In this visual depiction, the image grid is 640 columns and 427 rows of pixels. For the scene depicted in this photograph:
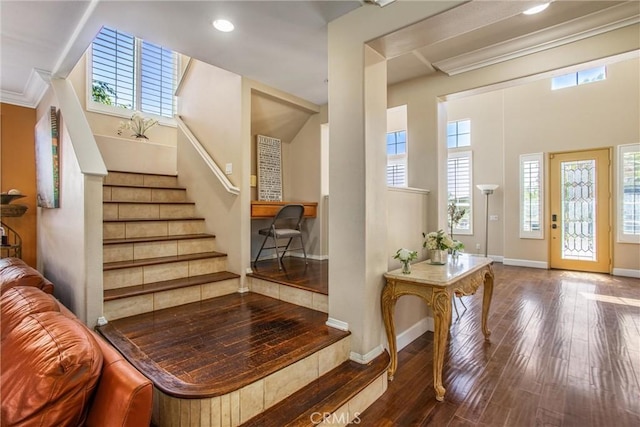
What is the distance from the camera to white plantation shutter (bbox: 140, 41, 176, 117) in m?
5.27

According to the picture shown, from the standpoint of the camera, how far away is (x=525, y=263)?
260 inches

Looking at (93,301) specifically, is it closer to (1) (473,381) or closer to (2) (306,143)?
(1) (473,381)

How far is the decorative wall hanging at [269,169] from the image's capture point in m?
4.44

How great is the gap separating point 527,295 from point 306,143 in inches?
153

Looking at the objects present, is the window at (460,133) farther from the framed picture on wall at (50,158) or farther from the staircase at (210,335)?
the framed picture on wall at (50,158)

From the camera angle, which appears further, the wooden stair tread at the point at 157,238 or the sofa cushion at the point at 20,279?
the wooden stair tread at the point at 157,238

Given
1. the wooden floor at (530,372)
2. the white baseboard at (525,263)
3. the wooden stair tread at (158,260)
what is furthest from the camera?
the white baseboard at (525,263)

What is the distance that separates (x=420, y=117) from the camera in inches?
126

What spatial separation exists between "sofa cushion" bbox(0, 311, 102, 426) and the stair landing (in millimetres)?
436

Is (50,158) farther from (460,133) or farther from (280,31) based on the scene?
(460,133)

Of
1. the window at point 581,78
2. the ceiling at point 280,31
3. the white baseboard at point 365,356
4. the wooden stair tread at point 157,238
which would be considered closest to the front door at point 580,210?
the window at point 581,78

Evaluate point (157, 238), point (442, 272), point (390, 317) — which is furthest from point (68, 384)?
point (157, 238)

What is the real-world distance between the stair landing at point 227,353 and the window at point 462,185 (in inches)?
242

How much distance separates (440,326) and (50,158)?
3629mm
